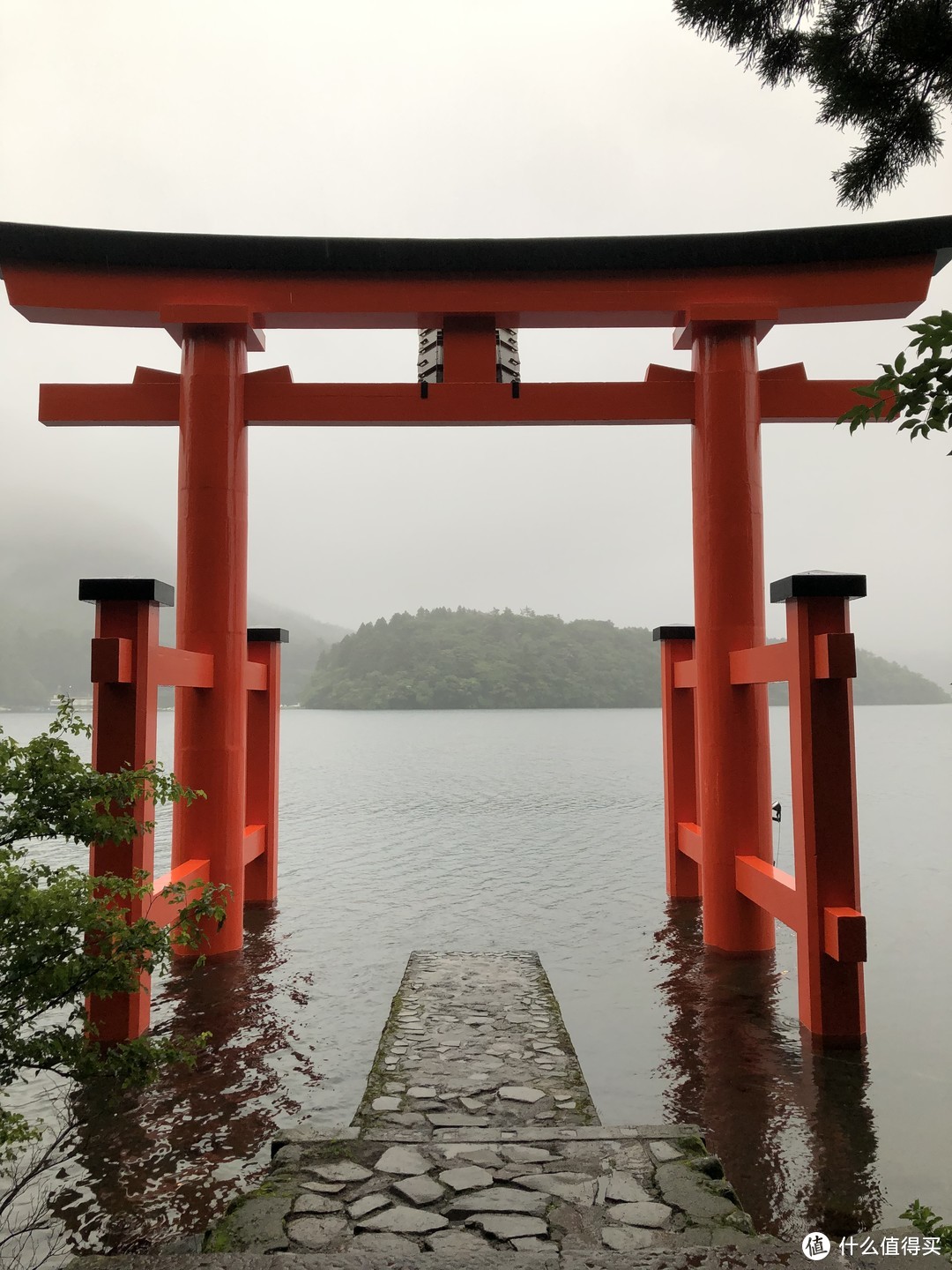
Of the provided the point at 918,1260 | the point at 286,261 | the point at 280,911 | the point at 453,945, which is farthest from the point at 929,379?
the point at 280,911

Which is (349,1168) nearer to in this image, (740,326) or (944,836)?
(740,326)

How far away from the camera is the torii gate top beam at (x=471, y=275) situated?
21.0 ft

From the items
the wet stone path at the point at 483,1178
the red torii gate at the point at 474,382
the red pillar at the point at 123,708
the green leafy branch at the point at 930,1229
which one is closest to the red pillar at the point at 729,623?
the red torii gate at the point at 474,382

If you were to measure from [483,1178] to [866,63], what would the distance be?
4.74m

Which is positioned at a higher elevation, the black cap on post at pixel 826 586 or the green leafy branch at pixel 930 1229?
the black cap on post at pixel 826 586

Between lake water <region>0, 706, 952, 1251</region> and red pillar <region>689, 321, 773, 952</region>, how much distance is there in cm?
66

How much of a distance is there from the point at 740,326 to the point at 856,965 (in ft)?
14.7

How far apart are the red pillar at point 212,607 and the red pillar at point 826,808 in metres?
3.91

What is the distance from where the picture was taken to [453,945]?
717 centimetres
